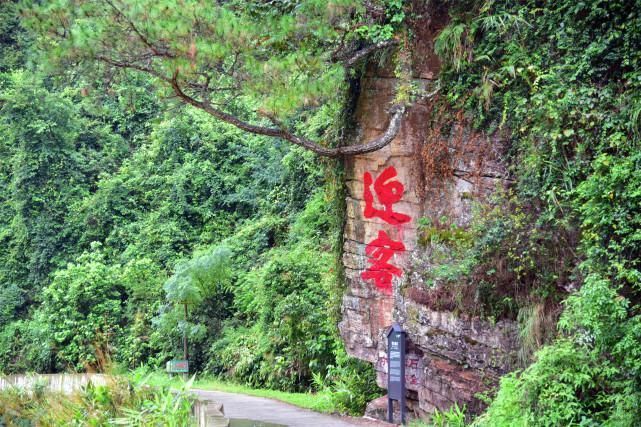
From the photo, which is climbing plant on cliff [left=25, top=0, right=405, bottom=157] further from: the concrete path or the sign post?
the concrete path

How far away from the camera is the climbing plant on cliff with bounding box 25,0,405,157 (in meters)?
10.1

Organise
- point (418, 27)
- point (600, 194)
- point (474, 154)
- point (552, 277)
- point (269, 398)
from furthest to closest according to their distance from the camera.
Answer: point (269, 398) → point (418, 27) → point (474, 154) → point (552, 277) → point (600, 194)

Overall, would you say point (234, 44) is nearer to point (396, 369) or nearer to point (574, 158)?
point (574, 158)

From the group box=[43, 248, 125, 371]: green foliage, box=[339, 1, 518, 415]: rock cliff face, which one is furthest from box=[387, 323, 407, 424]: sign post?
box=[43, 248, 125, 371]: green foliage

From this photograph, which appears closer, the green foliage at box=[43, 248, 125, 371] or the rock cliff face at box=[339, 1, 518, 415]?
the rock cliff face at box=[339, 1, 518, 415]

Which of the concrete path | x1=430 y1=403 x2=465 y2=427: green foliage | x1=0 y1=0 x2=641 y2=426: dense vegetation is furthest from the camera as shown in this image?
→ the concrete path

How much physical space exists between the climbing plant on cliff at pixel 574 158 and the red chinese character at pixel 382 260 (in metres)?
2.46

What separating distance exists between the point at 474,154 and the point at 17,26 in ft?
81.7

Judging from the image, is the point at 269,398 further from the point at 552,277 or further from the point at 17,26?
the point at 17,26

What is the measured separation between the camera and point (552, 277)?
9.40 meters

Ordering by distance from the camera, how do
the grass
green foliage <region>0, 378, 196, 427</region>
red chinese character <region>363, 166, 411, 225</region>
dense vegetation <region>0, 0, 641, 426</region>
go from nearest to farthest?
dense vegetation <region>0, 0, 641, 426</region>, green foliage <region>0, 378, 196, 427</region>, the grass, red chinese character <region>363, 166, 411, 225</region>

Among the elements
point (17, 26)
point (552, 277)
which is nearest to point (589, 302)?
point (552, 277)

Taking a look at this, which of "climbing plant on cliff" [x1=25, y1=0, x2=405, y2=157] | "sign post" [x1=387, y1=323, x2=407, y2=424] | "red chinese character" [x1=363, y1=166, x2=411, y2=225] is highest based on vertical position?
"climbing plant on cliff" [x1=25, y1=0, x2=405, y2=157]

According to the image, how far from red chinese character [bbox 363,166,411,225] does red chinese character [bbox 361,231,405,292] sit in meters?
0.30
